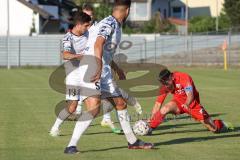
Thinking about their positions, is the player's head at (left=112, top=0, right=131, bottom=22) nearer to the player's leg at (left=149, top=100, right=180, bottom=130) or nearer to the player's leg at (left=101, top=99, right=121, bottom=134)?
the player's leg at (left=149, top=100, right=180, bottom=130)

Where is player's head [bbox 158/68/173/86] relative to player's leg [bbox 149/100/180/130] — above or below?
above

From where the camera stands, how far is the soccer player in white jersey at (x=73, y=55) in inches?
466

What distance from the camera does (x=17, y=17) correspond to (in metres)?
62.4

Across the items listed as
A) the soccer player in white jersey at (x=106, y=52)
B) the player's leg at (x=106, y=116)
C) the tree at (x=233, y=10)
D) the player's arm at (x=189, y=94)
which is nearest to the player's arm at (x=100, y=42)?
the soccer player in white jersey at (x=106, y=52)

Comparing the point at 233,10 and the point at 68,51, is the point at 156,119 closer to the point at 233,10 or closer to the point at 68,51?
the point at 68,51

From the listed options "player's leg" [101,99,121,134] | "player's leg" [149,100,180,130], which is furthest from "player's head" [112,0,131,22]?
"player's leg" [101,99,121,134]

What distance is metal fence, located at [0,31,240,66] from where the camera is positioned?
50500mm

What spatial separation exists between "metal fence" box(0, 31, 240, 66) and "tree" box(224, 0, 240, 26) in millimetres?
17997

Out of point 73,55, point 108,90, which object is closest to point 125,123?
point 108,90

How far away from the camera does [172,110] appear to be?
12672 mm

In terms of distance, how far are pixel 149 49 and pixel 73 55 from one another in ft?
133

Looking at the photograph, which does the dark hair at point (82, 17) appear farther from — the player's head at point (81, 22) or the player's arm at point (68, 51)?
the player's arm at point (68, 51)

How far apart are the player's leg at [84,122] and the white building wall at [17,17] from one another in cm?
5285

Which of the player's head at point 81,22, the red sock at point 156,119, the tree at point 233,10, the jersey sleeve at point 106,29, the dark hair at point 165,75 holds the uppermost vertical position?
the tree at point 233,10
